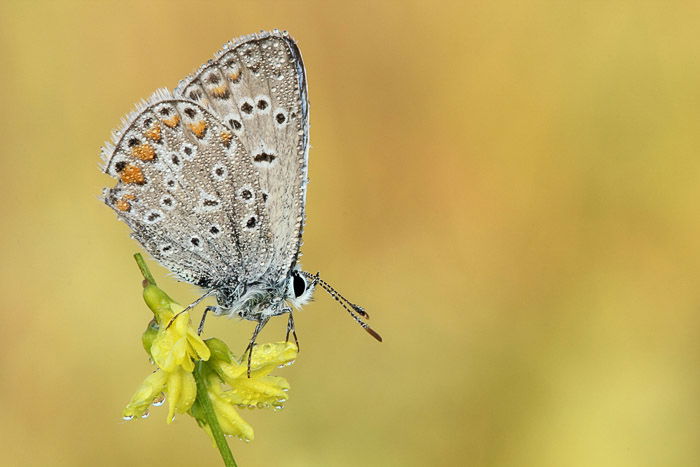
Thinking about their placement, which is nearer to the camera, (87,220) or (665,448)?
(665,448)

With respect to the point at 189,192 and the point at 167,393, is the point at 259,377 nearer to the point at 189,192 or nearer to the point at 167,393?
the point at 167,393

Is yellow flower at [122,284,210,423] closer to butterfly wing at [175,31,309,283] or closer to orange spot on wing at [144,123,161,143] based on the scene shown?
butterfly wing at [175,31,309,283]

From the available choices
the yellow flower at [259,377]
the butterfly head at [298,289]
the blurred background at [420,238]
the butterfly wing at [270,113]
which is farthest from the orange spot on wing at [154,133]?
the blurred background at [420,238]

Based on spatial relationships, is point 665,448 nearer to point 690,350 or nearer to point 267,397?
point 690,350

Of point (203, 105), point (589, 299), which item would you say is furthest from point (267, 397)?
point (589, 299)

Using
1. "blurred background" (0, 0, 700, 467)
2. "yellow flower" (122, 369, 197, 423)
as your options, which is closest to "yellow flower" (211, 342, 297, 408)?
"yellow flower" (122, 369, 197, 423)

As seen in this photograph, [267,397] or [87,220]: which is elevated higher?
[267,397]
